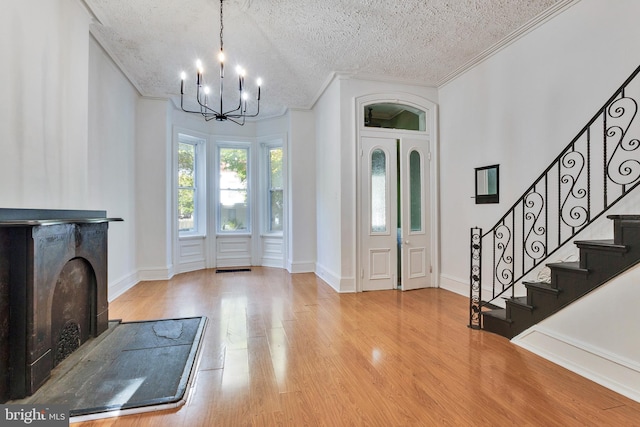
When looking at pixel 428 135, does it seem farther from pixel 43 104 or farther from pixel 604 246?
pixel 43 104

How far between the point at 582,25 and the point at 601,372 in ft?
10.2

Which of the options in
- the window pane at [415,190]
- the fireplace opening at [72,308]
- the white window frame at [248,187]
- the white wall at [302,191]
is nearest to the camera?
the fireplace opening at [72,308]

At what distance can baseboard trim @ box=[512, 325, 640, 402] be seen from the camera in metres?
1.99

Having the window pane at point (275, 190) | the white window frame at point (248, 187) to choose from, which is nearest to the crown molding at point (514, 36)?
the window pane at point (275, 190)

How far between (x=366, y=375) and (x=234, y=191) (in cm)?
541

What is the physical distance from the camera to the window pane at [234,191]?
6.74 meters

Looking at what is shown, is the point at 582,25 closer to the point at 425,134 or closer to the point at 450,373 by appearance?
the point at 425,134

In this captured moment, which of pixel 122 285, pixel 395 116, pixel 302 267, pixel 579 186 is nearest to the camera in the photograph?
pixel 579 186

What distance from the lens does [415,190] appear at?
488 centimetres

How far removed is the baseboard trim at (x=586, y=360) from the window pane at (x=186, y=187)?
6.03 metres

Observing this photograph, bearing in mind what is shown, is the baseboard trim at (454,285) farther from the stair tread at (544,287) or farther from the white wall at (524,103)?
the stair tread at (544,287)

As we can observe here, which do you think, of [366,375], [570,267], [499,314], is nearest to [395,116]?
[499,314]

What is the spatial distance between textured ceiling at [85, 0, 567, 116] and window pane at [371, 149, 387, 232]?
52.8 inches

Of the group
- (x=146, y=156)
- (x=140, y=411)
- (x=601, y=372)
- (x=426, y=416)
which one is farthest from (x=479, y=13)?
(x=146, y=156)
